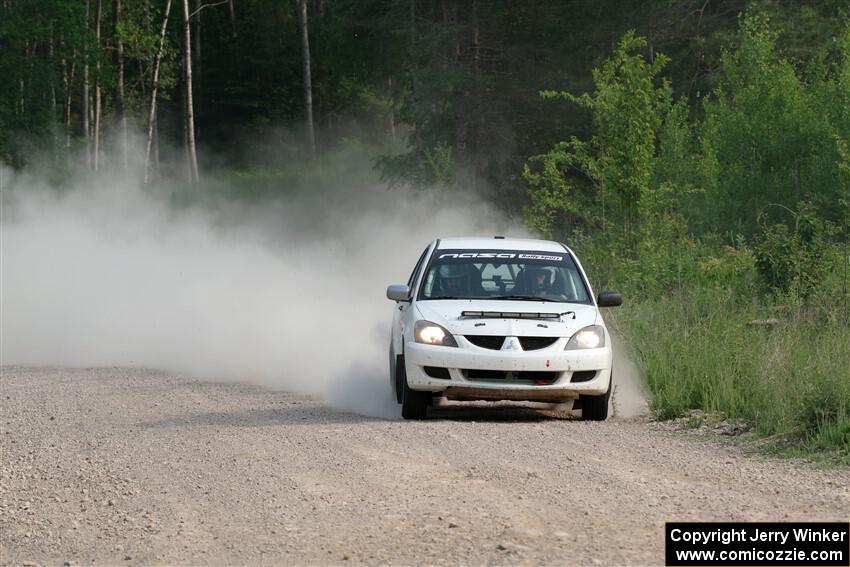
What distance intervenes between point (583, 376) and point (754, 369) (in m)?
2.03

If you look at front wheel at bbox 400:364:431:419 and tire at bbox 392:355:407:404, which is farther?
tire at bbox 392:355:407:404

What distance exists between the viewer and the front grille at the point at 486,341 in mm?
12609

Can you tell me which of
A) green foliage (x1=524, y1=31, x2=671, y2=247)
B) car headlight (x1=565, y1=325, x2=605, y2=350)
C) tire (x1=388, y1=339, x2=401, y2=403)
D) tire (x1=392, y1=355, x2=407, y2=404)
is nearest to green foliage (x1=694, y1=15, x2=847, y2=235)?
green foliage (x1=524, y1=31, x2=671, y2=247)

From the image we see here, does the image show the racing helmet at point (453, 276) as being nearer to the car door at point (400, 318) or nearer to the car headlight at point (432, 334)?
the car door at point (400, 318)

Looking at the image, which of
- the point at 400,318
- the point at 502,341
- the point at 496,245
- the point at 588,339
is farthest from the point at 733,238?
the point at 502,341

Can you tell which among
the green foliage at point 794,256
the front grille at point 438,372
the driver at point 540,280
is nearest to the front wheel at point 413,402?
the front grille at point 438,372

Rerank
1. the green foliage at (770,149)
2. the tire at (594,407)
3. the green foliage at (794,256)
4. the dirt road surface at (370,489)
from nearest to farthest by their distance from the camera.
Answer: the dirt road surface at (370,489), the tire at (594,407), the green foliage at (794,256), the green foliage at (770,149)

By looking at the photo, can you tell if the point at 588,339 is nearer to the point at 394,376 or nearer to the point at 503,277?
the point at 503,277

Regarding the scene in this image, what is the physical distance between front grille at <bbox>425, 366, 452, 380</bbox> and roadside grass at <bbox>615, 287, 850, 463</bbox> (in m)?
2.42

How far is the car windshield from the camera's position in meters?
13.8

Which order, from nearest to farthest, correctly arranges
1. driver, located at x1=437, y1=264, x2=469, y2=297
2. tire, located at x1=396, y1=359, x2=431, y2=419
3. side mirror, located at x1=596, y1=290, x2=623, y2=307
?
tire, located at x1=396, y1=359, x2=431, y2=419
side mirror, located at x1=596, y1=290, x2=623, y2=307
driver, located at x1=437, y1=264, x2=469, y2=297

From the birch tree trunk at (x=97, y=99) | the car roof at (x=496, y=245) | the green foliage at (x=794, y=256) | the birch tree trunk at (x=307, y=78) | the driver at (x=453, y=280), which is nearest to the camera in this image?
the driver at (x=453, y=280)

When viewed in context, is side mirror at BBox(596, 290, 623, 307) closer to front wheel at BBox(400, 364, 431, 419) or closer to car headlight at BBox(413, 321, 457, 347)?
car headlight at BBox(413, 321, 457, 347)

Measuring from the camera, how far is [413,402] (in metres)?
12.9
